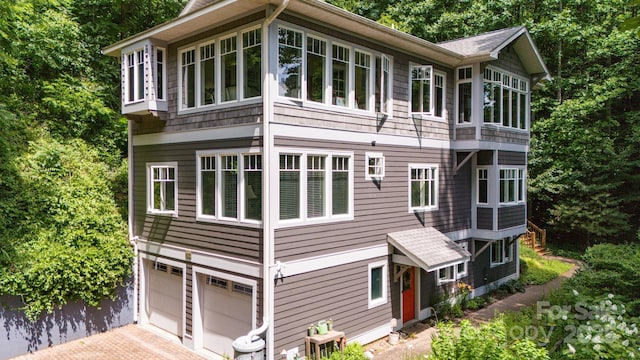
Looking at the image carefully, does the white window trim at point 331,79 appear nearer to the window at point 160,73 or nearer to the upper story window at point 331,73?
the upper story window at point 331,73

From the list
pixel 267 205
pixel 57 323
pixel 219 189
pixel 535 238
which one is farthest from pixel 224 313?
pixel 535 238

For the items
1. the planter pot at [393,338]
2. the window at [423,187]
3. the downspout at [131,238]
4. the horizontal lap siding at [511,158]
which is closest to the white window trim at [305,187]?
the window at [423,187]

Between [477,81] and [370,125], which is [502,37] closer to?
[477,81]

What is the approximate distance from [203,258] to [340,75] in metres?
5.53

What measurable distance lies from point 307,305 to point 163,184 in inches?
208

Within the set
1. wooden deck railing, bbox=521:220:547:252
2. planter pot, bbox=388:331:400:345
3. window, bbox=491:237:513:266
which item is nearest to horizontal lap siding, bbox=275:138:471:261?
window, bbox=491:237:513:266

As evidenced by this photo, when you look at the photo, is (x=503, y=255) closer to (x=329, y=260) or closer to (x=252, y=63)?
(x=329, y=260)

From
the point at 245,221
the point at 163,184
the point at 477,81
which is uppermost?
the point at 477,81

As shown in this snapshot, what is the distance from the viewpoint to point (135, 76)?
36.2ft

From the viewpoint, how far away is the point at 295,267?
8.91 meters

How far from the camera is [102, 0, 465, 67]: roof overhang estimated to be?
854 centimetres

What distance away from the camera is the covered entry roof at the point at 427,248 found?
10547 mm

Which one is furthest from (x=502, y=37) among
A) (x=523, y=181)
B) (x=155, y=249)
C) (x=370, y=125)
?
(x=155, y=249)

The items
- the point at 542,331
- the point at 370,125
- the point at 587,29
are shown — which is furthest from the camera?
the point at 587,29
